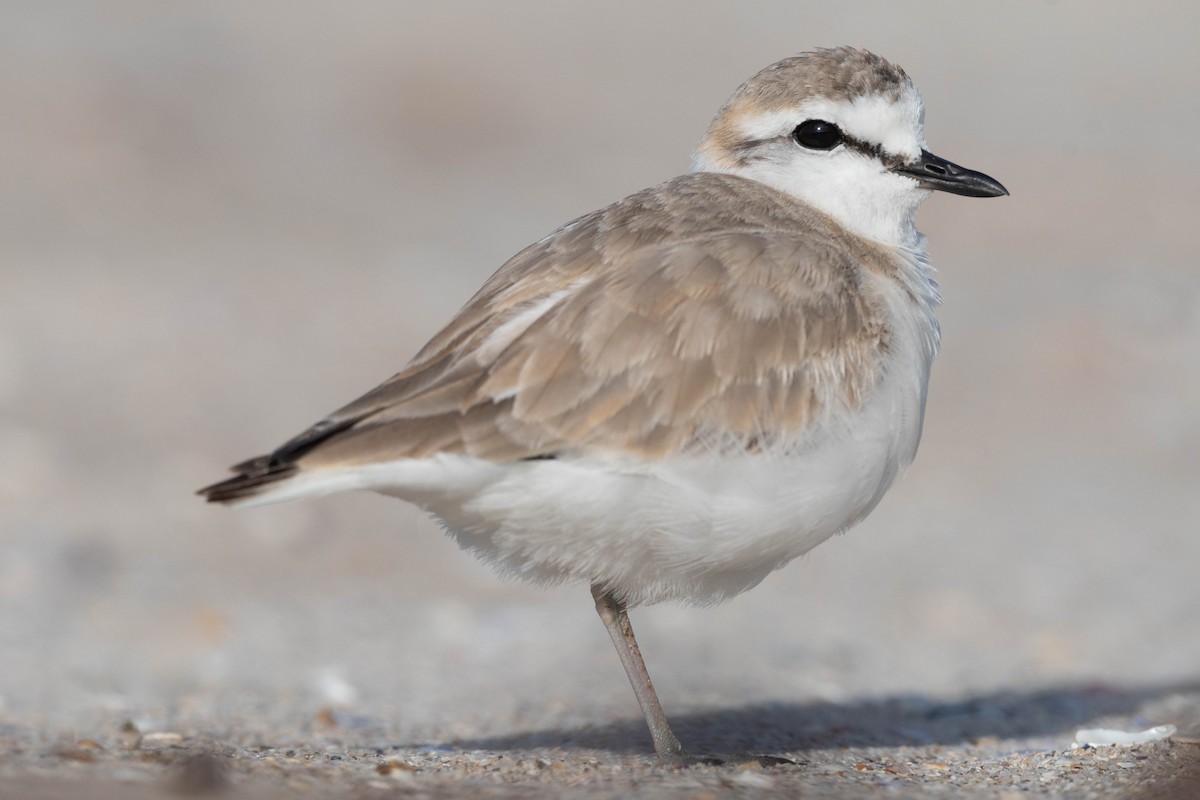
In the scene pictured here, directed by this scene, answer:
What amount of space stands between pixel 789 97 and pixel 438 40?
46.0ft

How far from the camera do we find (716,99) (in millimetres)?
16688

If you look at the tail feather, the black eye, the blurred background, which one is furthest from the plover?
the blurred background

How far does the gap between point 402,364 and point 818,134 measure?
15.8 ft

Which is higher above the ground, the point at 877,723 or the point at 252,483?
the point at 252,483

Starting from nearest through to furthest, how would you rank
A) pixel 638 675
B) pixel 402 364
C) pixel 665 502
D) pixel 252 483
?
pixel 252 483
pixel 665 502
pixel 638 675
pixel 402 364

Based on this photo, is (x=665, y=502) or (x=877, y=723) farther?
(x=877, y=723)

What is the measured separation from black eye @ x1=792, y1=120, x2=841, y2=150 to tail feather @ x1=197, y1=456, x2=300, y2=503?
223cm

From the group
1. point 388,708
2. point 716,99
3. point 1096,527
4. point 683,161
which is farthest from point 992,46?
point 388,708

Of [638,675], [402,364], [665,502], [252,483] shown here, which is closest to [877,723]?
[638,675]

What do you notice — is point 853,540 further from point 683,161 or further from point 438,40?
point 438,40

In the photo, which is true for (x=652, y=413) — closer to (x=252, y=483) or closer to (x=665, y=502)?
(x=665, y=502)

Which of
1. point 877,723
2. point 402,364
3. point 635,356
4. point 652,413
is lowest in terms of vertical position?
point 877,723

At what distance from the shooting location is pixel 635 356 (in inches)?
163

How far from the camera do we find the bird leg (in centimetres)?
460
